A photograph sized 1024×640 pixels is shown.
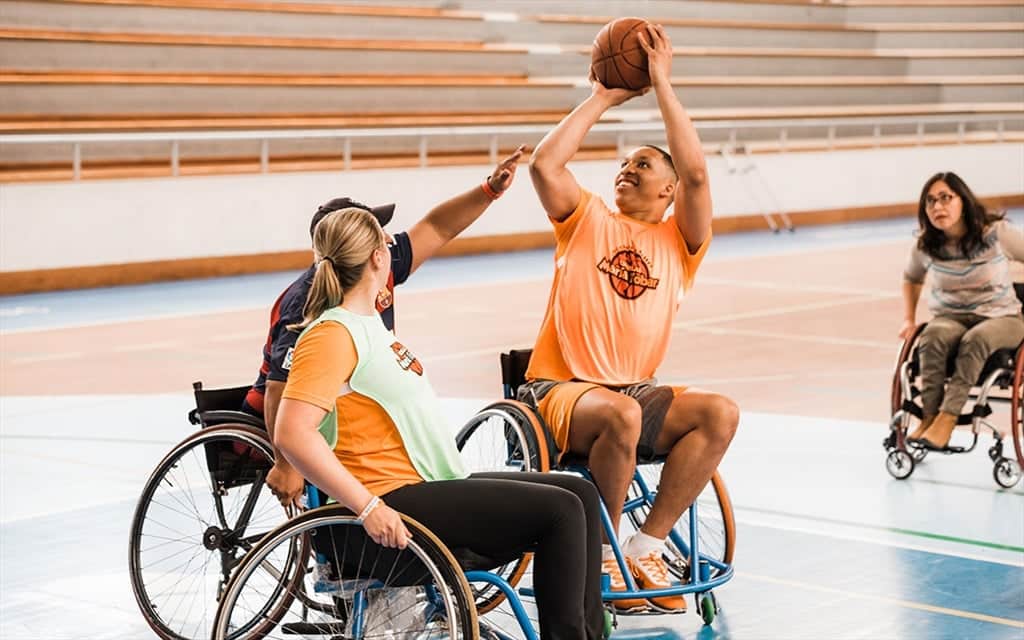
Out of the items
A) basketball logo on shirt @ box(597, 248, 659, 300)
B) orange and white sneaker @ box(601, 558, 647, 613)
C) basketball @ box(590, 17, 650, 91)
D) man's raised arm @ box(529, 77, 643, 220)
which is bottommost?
orange and white sneaker @ box(601, 558, 647, 613)

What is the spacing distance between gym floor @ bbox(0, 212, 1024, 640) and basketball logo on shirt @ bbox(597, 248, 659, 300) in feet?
2.95

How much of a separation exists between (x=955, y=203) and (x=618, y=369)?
2.09 meters

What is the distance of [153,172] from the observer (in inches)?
526

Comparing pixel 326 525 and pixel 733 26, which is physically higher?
pixel 733 26

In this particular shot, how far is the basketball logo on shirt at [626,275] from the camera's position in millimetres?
4297

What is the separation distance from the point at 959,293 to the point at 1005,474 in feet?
2.29

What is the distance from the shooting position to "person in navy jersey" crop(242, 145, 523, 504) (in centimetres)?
376

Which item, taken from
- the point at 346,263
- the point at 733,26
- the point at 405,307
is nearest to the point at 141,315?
the point at 405,307

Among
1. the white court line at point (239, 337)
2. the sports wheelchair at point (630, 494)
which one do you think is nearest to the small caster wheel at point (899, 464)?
the sports wheelchair at point (630, 494)

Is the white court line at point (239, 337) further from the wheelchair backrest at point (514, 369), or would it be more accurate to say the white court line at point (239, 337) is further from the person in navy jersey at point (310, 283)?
the person in navy jersey at point (310, 283)

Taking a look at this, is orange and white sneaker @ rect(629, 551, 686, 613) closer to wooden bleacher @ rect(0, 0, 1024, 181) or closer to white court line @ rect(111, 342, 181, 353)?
white court line @ rect(111, 342, 181, 353)

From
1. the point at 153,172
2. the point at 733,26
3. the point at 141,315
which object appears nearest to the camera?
the point at 141,315

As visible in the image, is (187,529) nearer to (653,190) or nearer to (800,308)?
(653,190)

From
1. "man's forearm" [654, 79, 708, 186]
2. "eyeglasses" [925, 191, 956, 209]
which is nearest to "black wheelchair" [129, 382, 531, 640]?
"man's forearm" [654, 79, 708, 186]
